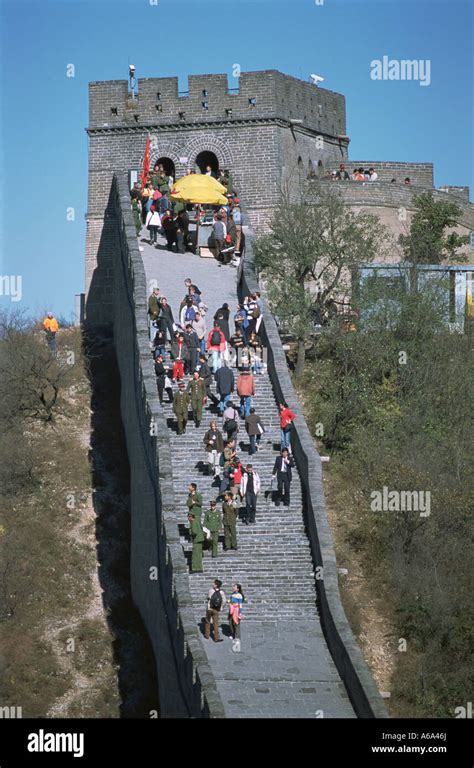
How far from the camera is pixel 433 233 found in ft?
181

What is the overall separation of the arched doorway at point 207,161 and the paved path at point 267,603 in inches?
602

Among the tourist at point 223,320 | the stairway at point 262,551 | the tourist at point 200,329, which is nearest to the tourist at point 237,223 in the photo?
the tourist at point 223,320

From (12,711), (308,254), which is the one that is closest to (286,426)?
(12,711)

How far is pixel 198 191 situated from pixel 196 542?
16.3m

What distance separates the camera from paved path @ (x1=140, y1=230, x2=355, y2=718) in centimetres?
3262

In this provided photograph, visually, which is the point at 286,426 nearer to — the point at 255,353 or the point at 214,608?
the point at 255,353

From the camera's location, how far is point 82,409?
4978 centimetres

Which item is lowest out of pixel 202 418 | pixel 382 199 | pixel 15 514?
pixel 15 514

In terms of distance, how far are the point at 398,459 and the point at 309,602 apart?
986cm

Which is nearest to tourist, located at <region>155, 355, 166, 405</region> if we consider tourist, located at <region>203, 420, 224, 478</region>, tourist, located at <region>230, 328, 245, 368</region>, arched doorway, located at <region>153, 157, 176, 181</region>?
tourist, located at <region>230, 328, 245, 368</region>

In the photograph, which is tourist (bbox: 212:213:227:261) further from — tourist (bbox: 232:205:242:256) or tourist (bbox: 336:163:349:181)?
tourist (bbox: 336:163:349:181)

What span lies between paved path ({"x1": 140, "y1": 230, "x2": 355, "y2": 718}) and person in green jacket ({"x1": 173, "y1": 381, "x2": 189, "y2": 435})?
0.72 feet

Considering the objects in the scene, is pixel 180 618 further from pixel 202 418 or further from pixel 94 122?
pixel 94 122
